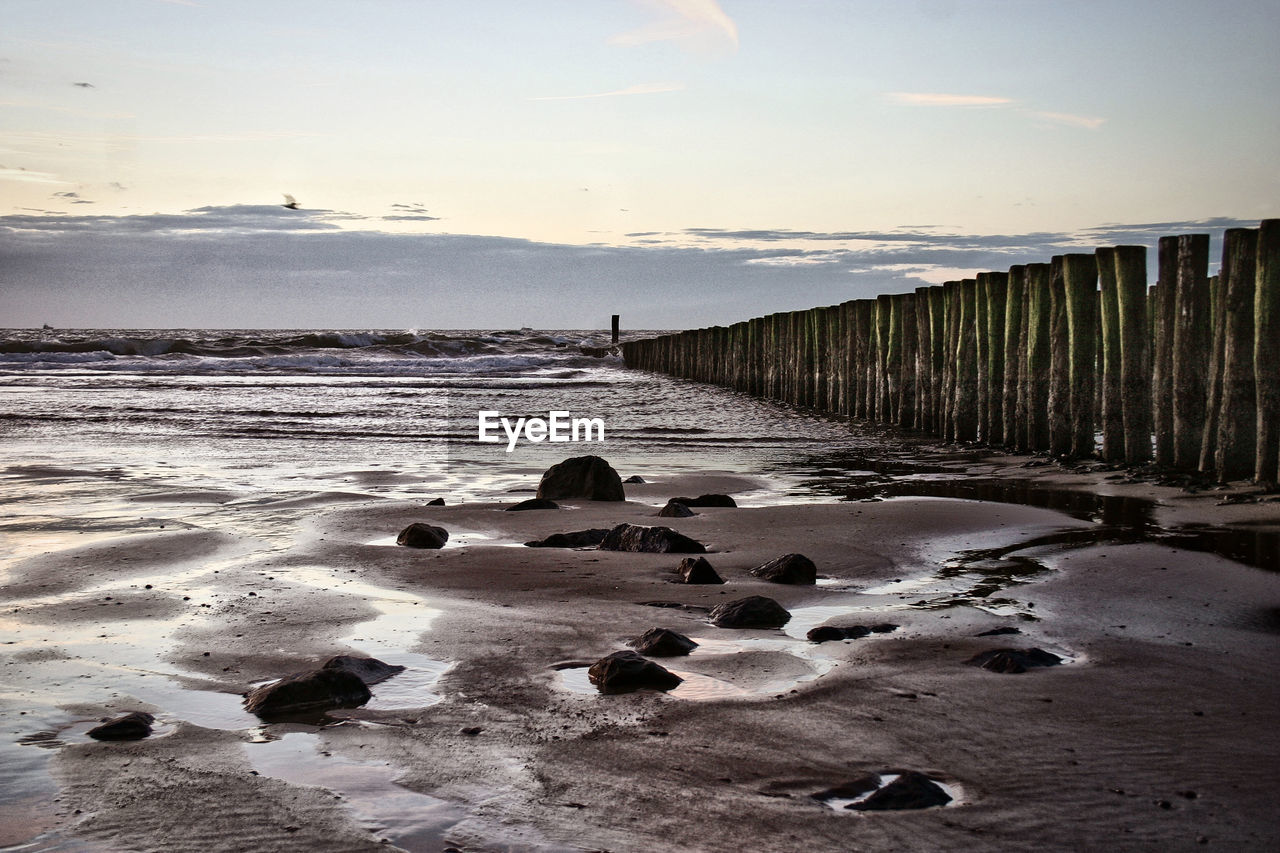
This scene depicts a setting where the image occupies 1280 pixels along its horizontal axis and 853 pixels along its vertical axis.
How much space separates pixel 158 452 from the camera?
1034 centimetres

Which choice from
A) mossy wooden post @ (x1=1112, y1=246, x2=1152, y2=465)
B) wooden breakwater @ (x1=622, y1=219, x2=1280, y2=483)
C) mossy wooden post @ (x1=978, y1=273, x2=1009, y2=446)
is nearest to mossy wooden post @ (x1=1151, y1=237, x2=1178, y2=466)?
wooden breakwater @ (x1=622, y1=219, x2=1280, y2=483)

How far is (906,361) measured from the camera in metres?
13.1

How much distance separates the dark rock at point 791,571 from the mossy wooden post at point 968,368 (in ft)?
21.2

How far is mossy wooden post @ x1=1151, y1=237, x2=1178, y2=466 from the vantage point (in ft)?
23.9

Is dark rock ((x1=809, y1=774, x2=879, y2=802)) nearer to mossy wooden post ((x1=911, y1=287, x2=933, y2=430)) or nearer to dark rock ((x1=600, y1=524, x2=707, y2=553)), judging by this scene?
dark rock ((x1=600, y1=524, x2=707, y2=553))

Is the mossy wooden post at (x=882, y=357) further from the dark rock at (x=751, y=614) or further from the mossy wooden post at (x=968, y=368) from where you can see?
the dark rock at (x=751, y=614)

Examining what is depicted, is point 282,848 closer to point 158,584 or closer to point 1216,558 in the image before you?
point 158,584

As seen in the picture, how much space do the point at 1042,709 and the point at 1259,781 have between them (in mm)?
598

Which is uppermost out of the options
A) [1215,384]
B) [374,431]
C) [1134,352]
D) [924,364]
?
[1134,352]

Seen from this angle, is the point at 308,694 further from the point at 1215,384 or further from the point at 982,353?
the point at 982,353

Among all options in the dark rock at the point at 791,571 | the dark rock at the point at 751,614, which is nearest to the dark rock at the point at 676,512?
the dark rock at the point at 791,571

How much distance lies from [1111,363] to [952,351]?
3079 millimetres

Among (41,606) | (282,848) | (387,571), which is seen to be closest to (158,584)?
(41,606)

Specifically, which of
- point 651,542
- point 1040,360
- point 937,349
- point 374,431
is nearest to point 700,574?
point 651,542
